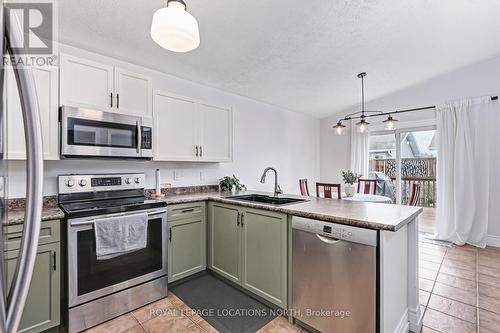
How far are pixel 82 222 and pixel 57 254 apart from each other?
265 mm

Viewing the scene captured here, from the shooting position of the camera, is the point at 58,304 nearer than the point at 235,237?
Yes

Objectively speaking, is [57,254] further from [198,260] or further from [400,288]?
[400,288]

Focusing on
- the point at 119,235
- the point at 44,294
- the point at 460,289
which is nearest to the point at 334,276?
the point at 119,235

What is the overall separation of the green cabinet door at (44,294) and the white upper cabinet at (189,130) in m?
1.23

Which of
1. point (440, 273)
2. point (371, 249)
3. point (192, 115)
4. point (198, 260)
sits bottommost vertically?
point (440, 273)

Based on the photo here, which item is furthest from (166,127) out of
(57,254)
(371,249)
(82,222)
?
(371,249)

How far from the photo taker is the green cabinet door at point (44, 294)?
1643mm

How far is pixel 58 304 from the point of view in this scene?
5.74 feet

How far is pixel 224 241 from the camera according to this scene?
8.31 ft

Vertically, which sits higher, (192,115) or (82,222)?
(192,115)

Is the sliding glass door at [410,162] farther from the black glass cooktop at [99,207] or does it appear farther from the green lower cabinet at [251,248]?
the black glass cooktop at [99,207]

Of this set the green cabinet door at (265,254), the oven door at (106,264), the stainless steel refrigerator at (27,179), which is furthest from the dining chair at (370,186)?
the stainless steel refrigerator at (27,179)

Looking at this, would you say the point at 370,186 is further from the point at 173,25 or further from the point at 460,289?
the point at 173,25

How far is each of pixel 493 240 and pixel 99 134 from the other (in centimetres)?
548
